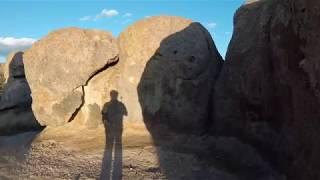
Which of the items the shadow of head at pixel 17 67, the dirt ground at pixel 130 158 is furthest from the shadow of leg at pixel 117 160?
the shadow of head at pixel 17 67

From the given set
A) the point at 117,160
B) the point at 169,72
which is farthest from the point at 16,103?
the point at 117,160

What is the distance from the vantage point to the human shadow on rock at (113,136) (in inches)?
375

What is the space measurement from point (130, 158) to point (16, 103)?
892 centimetres

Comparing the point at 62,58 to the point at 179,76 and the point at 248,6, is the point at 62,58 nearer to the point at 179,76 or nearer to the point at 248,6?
the point at 179,76

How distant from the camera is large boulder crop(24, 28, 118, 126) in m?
13.8

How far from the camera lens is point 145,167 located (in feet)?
32.4

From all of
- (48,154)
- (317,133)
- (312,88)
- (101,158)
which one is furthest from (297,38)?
(48,154)

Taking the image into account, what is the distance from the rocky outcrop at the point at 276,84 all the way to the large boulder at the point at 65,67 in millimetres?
3811

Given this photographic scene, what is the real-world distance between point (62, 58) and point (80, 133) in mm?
2340

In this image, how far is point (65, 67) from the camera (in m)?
13.8

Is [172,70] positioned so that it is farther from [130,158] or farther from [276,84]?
[276,84]

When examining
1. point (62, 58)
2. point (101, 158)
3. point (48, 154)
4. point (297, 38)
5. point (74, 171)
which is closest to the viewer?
point (297, 38)

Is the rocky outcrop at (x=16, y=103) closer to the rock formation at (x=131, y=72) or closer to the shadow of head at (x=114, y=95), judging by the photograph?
the rock formation at (x=131, y=72)

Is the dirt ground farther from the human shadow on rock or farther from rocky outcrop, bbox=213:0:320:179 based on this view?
rocky outcrop, bbox=213:0:320:179
